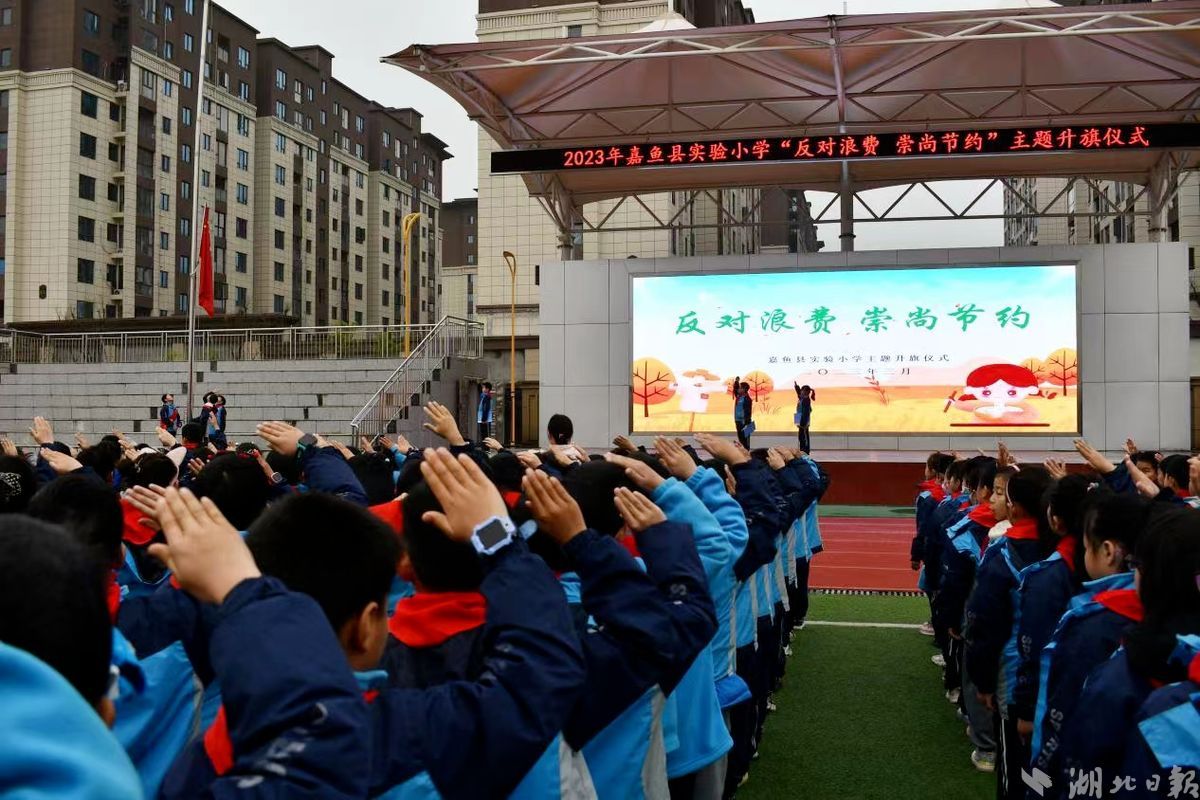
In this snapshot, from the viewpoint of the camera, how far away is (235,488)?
3.09m

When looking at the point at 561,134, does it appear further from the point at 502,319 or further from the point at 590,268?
the point at 502,319

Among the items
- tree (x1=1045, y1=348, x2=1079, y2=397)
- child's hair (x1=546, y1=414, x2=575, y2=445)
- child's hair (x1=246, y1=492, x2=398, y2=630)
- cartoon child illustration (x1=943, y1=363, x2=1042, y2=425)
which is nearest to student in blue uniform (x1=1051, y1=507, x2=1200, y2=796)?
child's hair (x1=246, y1=492, x2=398, y2=630)

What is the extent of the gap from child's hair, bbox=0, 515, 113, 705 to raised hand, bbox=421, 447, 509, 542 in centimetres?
68

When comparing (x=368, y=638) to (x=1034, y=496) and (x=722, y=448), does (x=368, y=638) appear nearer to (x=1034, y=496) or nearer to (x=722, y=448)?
(x=722, y=448)

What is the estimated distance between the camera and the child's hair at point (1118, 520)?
9.14 ft

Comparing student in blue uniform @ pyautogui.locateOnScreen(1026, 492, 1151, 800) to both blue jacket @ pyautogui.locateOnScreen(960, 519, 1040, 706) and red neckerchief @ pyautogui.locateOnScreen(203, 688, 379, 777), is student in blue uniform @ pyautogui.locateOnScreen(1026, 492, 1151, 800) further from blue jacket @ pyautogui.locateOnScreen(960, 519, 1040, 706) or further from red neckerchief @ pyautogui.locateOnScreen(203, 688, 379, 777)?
red neckerchief @ pyautogui.locateOnScreen(203, 688, 379, 777)

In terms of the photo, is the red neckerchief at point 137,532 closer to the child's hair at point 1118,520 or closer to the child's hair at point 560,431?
the child's hair at point 1118,520

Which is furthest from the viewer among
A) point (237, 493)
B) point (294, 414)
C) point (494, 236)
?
point (494, 236)

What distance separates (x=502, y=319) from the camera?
3206 centimetres

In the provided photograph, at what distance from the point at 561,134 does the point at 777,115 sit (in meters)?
3.65

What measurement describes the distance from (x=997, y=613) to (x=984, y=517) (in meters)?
1.21

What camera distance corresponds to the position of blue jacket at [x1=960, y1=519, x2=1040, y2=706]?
364 cm

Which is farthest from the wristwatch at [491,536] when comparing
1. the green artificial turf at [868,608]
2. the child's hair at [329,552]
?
the green artificial turf at [868,608]

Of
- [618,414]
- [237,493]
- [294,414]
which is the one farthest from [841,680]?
[294,414]
